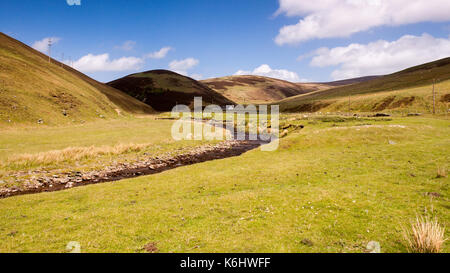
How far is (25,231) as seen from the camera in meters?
13.1

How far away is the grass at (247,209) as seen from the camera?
36.0 ft

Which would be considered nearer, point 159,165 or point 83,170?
point 83,170

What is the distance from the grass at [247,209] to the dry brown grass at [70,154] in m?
14.3

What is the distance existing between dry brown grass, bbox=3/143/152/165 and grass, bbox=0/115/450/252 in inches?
564

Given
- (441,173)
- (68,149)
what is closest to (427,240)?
(441,173)

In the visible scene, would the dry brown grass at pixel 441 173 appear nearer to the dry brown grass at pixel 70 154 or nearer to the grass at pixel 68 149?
the grass at pixel 68 149

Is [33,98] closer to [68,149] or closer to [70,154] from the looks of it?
[68,149]

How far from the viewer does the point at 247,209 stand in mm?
14711

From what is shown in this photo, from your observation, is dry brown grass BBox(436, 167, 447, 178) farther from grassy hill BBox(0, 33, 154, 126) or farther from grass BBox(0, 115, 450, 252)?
grassy hill BBox(0, 33, 154, 126)

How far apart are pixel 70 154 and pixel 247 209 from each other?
1281 inches

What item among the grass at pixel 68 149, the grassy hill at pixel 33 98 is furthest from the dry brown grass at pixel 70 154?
the grassy hill at pixel 33 98

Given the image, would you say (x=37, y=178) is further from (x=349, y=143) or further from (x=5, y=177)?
(x=349, y=143)
